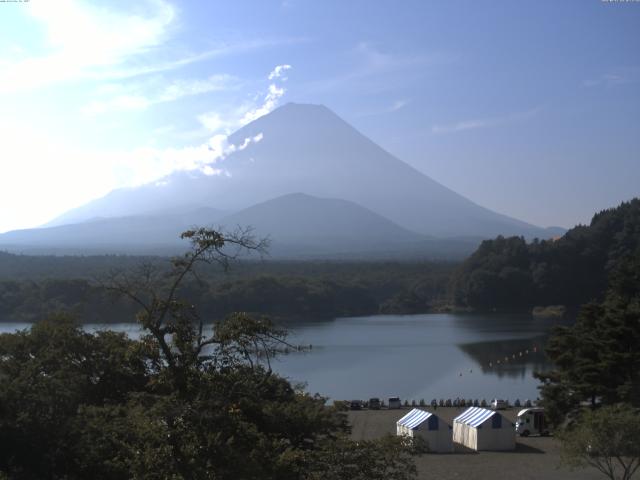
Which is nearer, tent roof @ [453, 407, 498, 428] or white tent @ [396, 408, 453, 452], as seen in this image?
white tent @ [396, 408, 453, 452]

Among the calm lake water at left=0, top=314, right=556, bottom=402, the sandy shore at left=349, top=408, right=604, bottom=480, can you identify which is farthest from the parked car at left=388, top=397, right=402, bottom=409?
the sandy shore at left=349, top=408, right=604, bottom=480

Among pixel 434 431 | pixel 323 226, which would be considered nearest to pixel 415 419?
pixel 434 431

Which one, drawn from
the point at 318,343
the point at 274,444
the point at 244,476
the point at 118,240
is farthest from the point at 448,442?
the point at 118,240

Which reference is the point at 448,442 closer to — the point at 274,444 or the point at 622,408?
the point at 622,408

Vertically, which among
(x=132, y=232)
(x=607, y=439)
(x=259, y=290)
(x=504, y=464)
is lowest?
(x=504, y=464)

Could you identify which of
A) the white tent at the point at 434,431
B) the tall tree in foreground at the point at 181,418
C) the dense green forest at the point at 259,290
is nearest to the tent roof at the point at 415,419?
the white tent at the point at 434,431

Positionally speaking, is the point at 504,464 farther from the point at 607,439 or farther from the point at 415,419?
the point at 607,439

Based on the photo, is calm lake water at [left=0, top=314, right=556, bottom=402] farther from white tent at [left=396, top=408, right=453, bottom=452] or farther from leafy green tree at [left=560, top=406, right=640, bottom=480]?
leafy green tree at [left=560, top=406, right=640, bottom=480]

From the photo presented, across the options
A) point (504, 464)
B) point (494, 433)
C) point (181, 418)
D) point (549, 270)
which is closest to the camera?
point (181, 418)
